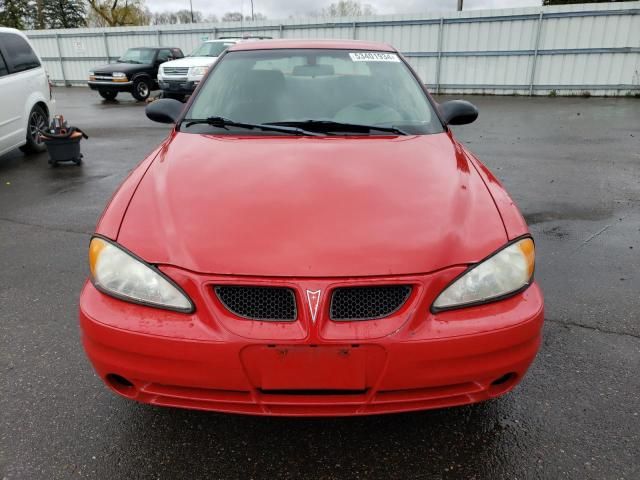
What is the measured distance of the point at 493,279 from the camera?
5.93 ft

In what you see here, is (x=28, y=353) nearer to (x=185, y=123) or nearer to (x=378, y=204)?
(x=185, y=123)

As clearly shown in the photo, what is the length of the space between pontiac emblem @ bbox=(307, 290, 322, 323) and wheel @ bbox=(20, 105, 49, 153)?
7.55 meters

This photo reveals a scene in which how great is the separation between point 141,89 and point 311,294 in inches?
687

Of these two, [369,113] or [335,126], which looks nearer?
[335,126]

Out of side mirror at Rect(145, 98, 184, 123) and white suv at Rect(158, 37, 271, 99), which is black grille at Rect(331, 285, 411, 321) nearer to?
side mirror at Rect(145, 98, 184, 123)

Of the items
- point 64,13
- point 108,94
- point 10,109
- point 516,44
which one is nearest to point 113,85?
point 108,94

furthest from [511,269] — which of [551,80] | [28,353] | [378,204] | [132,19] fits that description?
[132,19]

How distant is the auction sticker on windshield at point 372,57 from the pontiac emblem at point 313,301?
2.15 meters

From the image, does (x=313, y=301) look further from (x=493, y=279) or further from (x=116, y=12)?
(x=116, y=12)

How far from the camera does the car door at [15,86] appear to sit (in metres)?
6.86

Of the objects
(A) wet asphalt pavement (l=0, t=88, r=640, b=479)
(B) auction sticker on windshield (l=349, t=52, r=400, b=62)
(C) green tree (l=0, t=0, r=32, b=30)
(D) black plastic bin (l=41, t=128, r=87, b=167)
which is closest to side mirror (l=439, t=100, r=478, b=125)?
(B) auction sticker on windshield (l=349, t=52, r=400, b=62)

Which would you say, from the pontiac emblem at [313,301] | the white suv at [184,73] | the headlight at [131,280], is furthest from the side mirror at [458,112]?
the white suv at [184,73]

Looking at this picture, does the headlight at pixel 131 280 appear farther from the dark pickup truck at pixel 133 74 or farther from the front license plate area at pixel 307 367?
the dark pickup truck at pixel 133 74

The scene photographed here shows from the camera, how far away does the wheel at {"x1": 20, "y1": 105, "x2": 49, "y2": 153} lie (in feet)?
25.3
